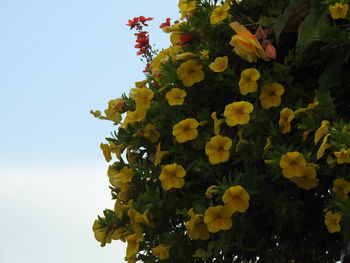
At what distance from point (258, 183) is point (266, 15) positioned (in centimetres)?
109

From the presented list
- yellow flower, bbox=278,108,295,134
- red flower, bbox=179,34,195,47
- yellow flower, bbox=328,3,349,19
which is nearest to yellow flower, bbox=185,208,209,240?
yellow flower, bbox=278,108,295,134

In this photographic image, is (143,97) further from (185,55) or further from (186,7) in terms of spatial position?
(186,7)

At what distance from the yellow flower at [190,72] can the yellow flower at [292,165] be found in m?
0.76

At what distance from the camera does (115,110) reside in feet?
12.6

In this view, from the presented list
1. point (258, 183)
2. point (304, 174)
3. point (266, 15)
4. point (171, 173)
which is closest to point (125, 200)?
point (171, 173)

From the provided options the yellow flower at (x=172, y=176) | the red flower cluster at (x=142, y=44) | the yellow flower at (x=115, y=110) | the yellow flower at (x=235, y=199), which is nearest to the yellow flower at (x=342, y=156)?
the yellow flower at (x=235, y=199)

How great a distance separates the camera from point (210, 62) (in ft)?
11.0

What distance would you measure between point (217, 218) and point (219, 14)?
1196 mm

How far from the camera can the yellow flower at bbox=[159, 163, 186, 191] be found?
3.21m

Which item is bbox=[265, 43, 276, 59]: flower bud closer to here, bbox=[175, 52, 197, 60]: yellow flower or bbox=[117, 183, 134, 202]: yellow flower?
bbox=[175, 52, 197, 60]: yellow flower

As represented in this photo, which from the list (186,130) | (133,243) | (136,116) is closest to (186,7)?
(136,116)

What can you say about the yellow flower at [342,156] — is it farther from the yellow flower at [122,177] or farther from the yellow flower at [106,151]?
the yellow flower at [106,151]

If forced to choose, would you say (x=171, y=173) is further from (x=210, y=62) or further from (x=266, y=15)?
(x=266, y=15)

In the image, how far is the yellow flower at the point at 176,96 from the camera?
3.30 meters
